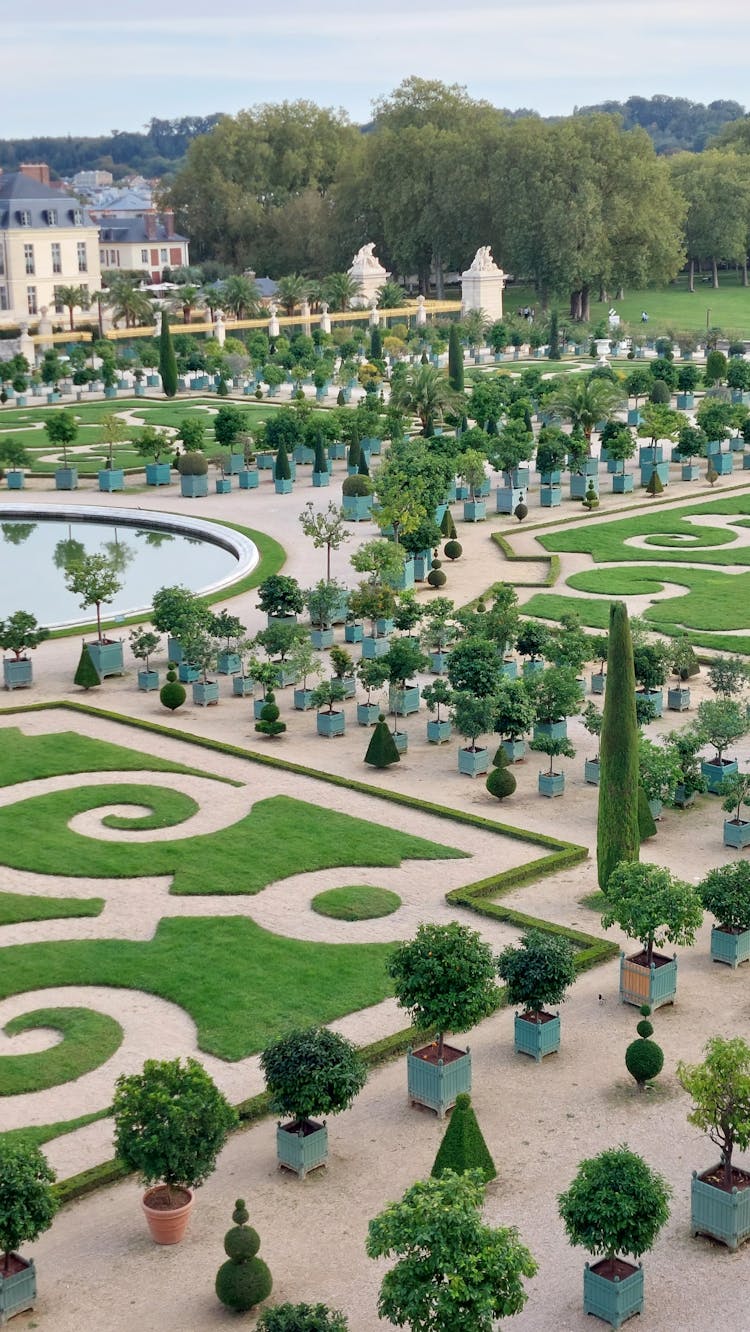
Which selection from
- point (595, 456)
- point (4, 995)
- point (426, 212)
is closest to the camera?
point (4, 995)

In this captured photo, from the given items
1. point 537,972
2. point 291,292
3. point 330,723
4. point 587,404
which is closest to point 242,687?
point 330,723

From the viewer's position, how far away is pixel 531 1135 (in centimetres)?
2712

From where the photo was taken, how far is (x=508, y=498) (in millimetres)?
74688

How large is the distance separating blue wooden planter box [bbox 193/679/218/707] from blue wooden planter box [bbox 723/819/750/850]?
16325 mm

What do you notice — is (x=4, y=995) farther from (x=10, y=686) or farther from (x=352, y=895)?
(x=10, y=686)

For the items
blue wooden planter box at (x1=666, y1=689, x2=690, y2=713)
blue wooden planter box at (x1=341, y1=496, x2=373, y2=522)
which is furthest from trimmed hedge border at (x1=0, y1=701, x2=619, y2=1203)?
blue wooden planter box at (x1=341, y1=496, x2=373, y2=522)

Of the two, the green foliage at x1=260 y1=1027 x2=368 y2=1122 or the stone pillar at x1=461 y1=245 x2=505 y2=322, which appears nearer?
the green foliage at x1=260 y1=1027 x2=368 y2=1122

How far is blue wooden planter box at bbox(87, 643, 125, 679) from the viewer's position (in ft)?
Answer: 170

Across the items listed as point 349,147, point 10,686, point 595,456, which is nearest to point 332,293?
point 349,147

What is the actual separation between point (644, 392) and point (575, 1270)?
75.3 metres

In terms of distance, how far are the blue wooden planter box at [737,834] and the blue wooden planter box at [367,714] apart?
11.9 m

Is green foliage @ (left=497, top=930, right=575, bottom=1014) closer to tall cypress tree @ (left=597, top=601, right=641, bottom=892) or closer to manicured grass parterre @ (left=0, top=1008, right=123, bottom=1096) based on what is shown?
tall cypress tree @ (left=597, top=601, right=641, bottom=892)

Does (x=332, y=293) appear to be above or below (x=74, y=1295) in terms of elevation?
above

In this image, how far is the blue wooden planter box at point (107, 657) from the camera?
51875 millimetres
